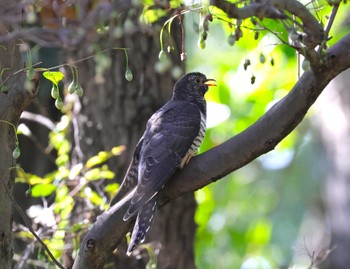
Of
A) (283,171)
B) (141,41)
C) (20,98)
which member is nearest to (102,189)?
(141,41)

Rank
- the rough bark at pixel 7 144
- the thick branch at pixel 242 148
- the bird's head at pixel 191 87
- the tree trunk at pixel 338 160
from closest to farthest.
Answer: the thick branch at pixel 242 148
the rough bark at pixel 7 144
the bird's head at pixel 191 87
the tree trunk at pixel 338 160

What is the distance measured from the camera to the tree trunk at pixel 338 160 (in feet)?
35.4

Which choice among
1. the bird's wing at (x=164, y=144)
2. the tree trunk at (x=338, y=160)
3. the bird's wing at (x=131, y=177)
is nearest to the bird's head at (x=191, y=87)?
the bird's wing at (x=164, y=144)

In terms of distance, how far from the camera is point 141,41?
6613 millimetres

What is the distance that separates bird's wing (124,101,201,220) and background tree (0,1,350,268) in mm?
134

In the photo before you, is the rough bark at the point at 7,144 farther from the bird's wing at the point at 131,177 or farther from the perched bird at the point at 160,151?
the bird's wing at the point at 131,177


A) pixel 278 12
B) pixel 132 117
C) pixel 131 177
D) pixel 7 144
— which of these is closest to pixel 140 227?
pixel 131 177

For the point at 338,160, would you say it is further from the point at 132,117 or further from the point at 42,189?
the point at 42,189

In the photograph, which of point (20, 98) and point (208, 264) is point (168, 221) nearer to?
point (20, 98)

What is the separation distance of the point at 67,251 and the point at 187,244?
1189 millimetres

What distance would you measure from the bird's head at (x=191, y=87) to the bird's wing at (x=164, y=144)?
0.26 meters

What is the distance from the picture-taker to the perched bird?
4543 millimetres

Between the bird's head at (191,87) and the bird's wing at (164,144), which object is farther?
the bird's head at (191,87)

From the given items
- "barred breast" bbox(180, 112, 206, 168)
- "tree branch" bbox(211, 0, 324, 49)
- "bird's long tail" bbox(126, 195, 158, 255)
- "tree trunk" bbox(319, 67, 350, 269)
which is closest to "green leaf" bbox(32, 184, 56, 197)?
"barred breast" bbox(180, 112, 206, 168)
